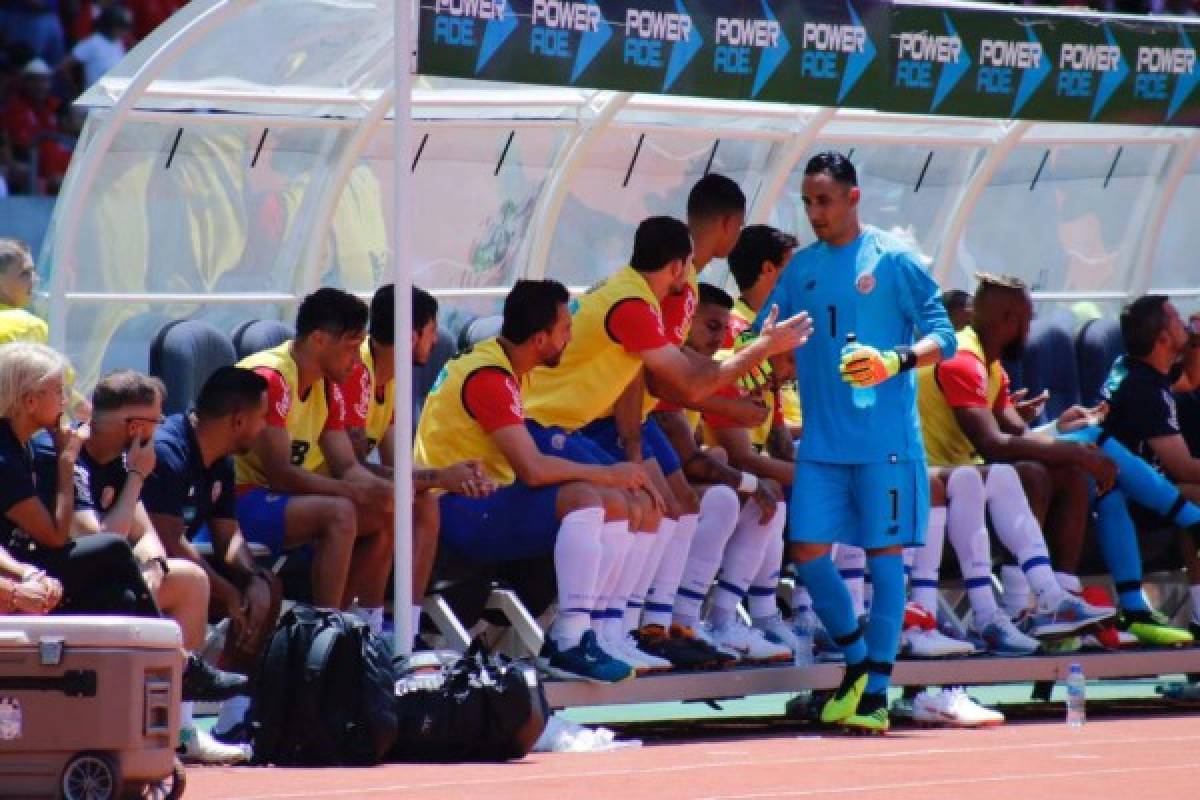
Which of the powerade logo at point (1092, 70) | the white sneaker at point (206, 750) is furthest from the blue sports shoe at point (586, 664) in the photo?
the powerade logo at point (1092, 70)

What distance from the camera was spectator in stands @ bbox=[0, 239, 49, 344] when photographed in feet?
32.7

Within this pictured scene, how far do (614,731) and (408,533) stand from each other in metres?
2.05

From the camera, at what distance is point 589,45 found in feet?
32.7

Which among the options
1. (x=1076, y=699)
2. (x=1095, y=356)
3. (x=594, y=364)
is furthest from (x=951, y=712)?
(x=1095, y=356)

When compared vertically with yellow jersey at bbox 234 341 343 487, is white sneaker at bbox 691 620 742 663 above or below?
below

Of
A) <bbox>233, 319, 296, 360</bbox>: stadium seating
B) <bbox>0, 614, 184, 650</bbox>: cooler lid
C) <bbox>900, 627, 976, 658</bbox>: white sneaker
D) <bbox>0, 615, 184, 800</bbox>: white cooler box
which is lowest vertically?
<bbox>900, 627, 976, 658</bbox>: white sneaker

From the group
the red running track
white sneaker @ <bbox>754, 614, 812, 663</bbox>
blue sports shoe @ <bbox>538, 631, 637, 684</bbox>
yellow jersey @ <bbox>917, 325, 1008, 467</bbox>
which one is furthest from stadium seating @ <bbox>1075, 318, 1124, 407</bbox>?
blue sports shoe @ <bbox>538, 631, 637, 684</bbox>

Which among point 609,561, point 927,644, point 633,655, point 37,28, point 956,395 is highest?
point 37,28

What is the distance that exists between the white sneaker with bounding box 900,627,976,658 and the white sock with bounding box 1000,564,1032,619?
674mm

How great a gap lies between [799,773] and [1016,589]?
3.42 metres

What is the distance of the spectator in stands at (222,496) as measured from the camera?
9062mm

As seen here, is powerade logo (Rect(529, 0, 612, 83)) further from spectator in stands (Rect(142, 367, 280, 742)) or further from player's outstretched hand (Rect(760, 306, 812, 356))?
spectator in stands (Rect(142, 367, 280, 742))

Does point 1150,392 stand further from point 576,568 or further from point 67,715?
point 67,715

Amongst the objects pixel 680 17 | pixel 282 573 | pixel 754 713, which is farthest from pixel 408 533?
pixel 754 713
